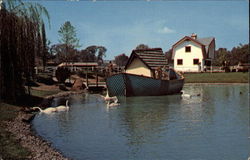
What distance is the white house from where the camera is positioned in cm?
6303

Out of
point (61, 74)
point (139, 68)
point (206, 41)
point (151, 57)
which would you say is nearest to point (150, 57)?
point (151, 57)

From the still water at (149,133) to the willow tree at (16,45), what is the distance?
8.85ft

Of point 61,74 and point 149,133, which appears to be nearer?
point 149,133

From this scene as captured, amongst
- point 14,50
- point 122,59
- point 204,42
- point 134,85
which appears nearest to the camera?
point 14,50

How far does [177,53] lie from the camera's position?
6575 centimetres

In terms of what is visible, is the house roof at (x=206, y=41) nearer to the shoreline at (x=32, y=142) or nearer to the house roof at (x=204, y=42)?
the house roof at (x=204, y=42)

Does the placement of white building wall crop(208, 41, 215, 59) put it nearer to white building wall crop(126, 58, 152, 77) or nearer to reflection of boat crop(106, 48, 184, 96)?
reflection of boat crop(106, 48, 184, 96)

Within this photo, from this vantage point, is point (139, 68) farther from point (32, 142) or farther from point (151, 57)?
point (32, 142)

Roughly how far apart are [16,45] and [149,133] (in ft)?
33.9

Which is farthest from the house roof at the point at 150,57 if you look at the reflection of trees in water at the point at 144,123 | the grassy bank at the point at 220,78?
the grassy bank at the point at 220,78

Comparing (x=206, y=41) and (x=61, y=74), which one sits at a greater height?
(x=206, y=41)

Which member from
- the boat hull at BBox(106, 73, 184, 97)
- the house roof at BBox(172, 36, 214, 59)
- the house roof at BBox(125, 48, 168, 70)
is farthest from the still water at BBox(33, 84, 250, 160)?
the house roof at BBox(172, 36, 214, 59)

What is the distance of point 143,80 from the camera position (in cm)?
3155

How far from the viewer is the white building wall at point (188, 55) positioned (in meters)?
63.2
